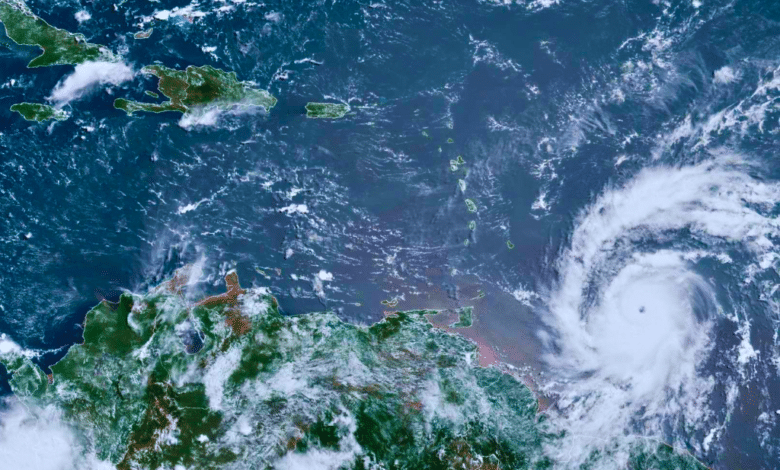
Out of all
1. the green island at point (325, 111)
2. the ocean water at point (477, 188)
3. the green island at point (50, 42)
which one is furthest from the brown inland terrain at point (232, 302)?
the green island at point (50, 42)

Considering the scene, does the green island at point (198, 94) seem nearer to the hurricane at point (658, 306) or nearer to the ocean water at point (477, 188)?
the ocean water at point (477, 188)

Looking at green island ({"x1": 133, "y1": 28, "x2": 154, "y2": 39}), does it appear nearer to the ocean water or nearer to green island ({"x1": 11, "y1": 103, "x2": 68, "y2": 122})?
the ocean water

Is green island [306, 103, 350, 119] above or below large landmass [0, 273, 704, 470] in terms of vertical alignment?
above

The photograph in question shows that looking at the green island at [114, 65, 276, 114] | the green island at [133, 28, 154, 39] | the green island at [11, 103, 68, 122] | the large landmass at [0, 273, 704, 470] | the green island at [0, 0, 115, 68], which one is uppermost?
the green island at [133, 28, 154, 39]

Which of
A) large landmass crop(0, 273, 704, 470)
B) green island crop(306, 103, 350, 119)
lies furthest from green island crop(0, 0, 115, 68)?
large landmass crop(0, 273, 704, 470)

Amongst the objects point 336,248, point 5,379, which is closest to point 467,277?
point 336,248

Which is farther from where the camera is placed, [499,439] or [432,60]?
[432,60]

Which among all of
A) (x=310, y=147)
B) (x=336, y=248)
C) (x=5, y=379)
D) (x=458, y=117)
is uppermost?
(x=458, y=117)

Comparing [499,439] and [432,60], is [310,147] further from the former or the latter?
[499,439]

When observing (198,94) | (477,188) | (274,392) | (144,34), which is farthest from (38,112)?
(477,188)
